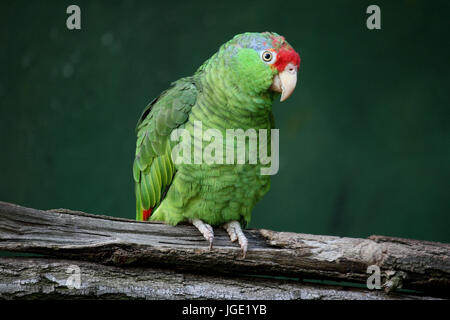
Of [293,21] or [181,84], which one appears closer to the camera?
[181,84]

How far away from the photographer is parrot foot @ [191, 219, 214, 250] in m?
2.44

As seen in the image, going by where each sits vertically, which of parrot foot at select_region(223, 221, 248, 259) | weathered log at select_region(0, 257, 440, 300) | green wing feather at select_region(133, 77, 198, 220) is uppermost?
green wing feather at select_region(133, 77, 198, 220)

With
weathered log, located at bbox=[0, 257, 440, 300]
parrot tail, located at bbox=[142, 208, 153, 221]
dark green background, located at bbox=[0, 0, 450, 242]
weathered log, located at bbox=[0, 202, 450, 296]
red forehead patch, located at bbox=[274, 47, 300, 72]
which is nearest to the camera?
weathered log, located at bbox=[0, 257, 440, 300]

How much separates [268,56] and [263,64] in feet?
0.16

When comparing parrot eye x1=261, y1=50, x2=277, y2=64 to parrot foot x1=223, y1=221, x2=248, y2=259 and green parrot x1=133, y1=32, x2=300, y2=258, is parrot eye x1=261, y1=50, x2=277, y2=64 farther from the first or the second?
parrot foot x1=223, y1=221, x2=248, y2=259

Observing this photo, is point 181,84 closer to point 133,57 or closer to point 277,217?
point 133,57

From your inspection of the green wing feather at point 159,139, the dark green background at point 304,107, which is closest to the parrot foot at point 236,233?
the green wing feather at point 159,139

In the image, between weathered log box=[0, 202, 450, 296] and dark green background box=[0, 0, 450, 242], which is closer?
weathered log box=[0, 202, 450, 296]

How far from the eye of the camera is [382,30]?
4.09m

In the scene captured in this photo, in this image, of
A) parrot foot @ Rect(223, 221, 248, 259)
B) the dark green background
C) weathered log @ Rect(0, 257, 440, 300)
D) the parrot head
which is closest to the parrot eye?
the parrot head

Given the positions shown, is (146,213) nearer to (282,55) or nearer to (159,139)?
(159,139)

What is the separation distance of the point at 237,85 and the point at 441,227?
2.73 meters

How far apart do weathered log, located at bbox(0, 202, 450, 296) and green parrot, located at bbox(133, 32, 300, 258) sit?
0.10 meters
